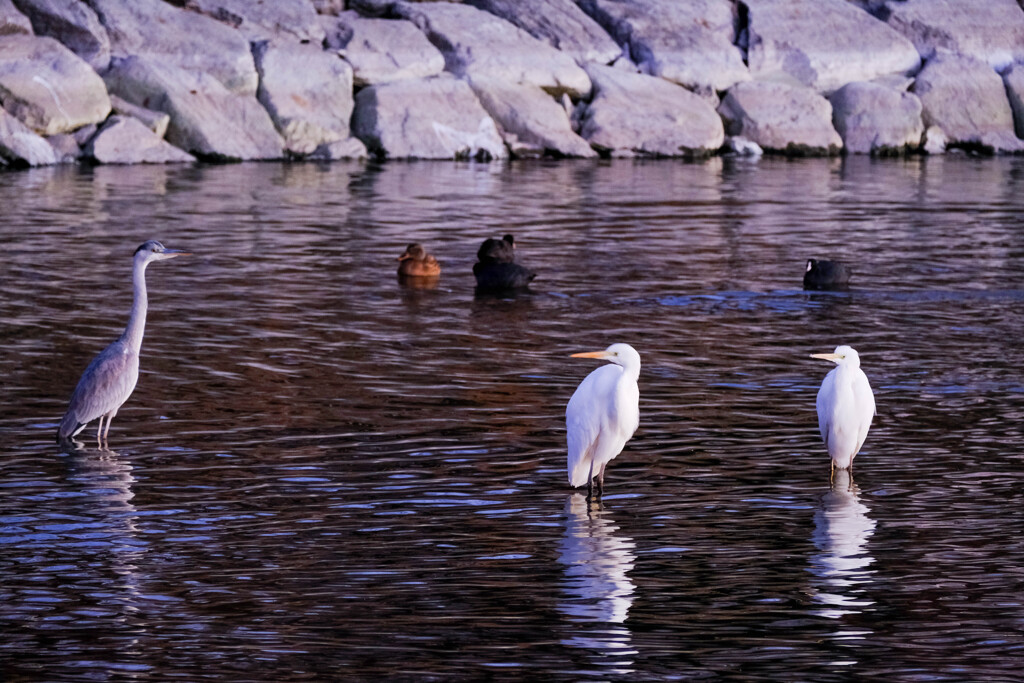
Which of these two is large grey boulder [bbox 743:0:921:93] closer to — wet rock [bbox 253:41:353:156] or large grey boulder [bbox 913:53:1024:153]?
large grey boulder [bbox 913:53:1024:153]

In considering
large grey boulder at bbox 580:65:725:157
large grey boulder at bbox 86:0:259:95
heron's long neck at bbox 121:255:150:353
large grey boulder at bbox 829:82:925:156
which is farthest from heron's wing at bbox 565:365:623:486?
large grey boulder at bbox 829:82:925:156

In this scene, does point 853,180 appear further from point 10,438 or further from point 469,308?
point 10,438

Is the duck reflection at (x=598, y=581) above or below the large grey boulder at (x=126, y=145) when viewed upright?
below

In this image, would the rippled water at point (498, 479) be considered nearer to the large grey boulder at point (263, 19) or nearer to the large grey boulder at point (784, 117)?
the large grey boulder at point (263, 19)

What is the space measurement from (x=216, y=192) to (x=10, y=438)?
60.1 ft

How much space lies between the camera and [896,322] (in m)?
15.4

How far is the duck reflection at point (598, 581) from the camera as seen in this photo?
6.63 metres

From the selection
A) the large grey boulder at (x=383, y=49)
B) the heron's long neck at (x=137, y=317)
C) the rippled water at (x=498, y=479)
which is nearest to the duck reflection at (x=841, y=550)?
the rippled water at (x=498, y=479)

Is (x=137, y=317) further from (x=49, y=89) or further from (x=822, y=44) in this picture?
(x=822, y=44)

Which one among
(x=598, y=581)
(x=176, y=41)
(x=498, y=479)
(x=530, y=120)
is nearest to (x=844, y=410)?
(x=498, y=479)

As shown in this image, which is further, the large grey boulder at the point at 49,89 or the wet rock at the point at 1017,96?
the wet rock at the point at 1017,96

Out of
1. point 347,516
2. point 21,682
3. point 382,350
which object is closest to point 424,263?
point 382,350

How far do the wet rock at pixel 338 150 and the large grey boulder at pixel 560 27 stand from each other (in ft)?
21.6

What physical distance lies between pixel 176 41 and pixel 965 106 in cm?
2075
